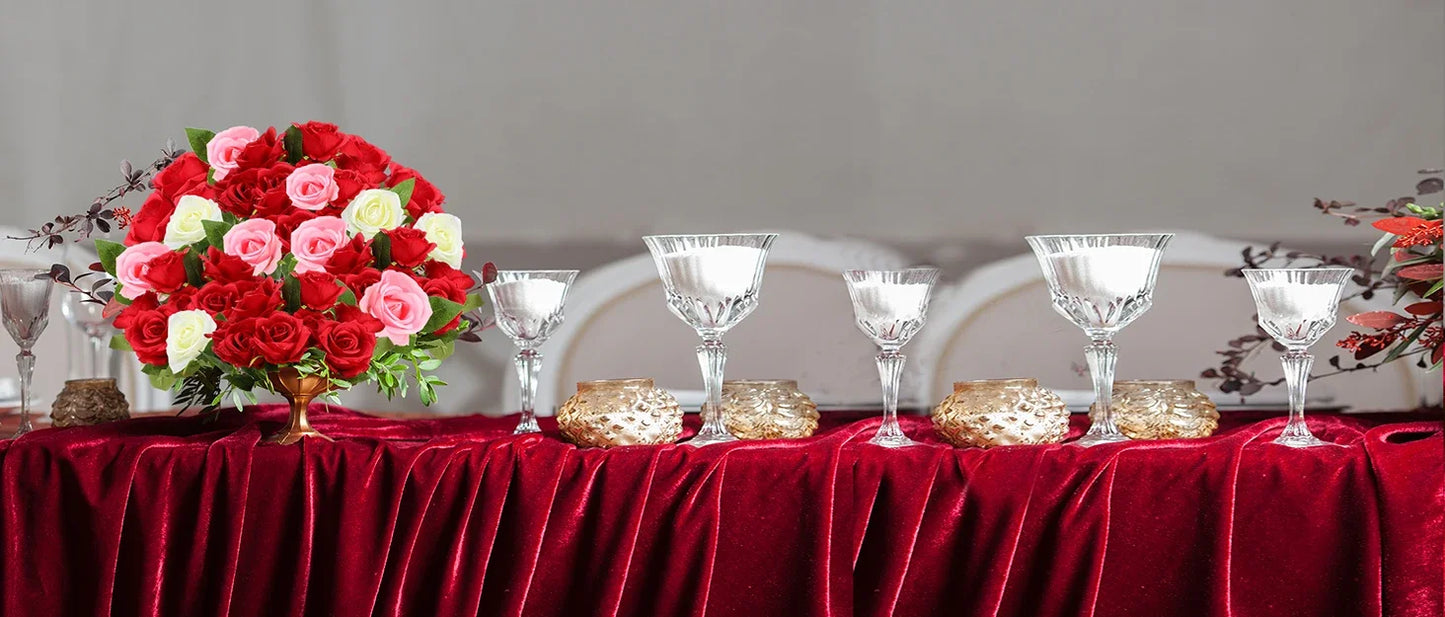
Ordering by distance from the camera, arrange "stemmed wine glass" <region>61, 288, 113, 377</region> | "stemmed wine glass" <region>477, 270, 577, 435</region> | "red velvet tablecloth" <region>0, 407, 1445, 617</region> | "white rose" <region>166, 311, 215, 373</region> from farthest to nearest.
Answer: "stemmed wine glass" <region>61, 288, 113, 377</region> < "stemmed wine glass" <region>477, 270, 577, 435</region> < "white rose" <region>166, 311, 215, 373</region> < "red velvet tablecloth" <region>0, 407, 1445, 617</region>

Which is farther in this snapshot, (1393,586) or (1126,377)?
(1126,377)

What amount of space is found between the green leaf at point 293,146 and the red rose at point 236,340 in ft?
0.78

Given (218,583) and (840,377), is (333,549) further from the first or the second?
(840,377)

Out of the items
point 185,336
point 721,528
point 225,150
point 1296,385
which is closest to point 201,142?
point 225,150

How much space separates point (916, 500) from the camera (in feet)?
3.73

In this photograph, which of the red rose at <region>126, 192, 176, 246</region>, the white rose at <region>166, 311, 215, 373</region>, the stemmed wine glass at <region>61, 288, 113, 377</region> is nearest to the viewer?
the white rose at <region>166, 311, 215, 373</region>

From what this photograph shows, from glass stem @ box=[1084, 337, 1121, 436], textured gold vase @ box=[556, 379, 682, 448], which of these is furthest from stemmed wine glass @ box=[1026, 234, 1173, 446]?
textured gold vase @ box=[556, 379, 682, 448]

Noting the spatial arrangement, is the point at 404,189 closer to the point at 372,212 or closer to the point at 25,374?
the point at 372,212

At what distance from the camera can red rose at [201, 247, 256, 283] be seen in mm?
1240

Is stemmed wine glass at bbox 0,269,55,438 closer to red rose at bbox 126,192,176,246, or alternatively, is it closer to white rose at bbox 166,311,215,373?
red rose at bbox 126,192,176,246

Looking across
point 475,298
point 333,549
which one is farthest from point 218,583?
point 475,298

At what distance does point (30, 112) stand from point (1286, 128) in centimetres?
254

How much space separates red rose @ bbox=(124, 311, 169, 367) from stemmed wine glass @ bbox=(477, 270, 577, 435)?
0.36m

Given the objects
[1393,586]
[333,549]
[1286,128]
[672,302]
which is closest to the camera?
[1393,586]
